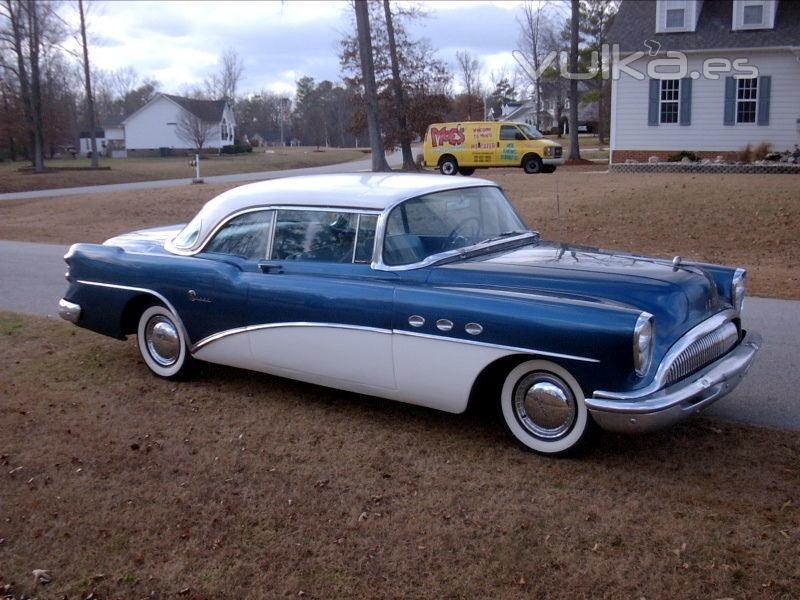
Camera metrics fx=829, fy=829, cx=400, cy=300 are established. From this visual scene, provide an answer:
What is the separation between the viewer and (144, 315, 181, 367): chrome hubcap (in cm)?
614

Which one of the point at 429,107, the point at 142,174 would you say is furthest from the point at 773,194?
the point at 142,174

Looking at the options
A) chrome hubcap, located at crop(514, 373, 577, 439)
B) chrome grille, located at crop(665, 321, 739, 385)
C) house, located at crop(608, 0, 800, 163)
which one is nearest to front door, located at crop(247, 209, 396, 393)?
chrome hubcap, located at crop(514, 373, 577, 439)

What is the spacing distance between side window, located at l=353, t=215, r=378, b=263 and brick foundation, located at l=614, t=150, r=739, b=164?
22.5 metres

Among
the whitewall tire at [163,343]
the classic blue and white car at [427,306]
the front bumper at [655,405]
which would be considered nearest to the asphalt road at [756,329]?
the classic blue and white car at [427,306]

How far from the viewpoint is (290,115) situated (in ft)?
321

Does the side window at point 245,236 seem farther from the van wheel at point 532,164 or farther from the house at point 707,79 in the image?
the van wheel at point 532,164

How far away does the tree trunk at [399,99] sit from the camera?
33.1m

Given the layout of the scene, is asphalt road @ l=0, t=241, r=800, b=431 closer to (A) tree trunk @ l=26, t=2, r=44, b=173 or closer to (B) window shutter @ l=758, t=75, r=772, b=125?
(B) window shutter @ l=758, t=75, r=772, b=125

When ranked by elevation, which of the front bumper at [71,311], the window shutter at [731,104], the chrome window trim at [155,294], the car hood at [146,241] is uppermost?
the window shutter at [731,104]

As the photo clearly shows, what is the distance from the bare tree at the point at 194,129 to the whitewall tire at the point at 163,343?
6051cm

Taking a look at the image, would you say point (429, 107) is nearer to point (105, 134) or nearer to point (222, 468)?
point (222, 468)

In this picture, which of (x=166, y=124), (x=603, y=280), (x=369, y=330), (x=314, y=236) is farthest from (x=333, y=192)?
(x=166, y=124)

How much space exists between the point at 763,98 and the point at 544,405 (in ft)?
78.2

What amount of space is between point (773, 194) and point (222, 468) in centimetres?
1284
